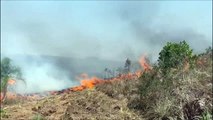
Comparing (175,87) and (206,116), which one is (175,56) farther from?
(206,116)

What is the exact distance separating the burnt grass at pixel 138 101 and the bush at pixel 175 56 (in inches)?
22.5

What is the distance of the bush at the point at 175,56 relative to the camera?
20484 mm

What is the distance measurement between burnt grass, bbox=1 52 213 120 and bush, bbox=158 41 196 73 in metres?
0.57

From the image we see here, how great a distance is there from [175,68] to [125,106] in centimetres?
279

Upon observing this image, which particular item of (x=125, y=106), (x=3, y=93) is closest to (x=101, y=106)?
(x=125, y=106)

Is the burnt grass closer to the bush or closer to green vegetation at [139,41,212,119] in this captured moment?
green vegetation at [139,41,212,119]

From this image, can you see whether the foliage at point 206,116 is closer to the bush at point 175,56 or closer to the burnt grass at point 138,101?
the burnt grass at point 138,101

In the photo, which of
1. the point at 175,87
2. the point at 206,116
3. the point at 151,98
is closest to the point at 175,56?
the point at 175,87

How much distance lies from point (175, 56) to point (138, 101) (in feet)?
9.62

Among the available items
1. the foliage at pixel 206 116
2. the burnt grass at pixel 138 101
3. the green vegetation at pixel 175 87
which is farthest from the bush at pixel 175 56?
the foliage at pixel 206 116

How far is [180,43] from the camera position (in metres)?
21.5

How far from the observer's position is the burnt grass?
1764 centimetres

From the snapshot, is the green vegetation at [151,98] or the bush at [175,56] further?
the bush at [175,56]

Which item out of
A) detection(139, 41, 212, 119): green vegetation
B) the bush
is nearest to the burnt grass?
detection(139, 41, 212, 119): green vegetation
